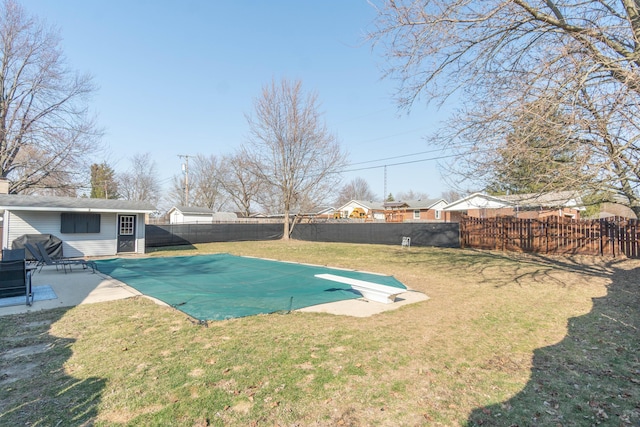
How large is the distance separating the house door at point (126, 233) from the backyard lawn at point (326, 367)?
10626 millimetres

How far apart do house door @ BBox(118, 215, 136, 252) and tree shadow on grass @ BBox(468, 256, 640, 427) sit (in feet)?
52.6

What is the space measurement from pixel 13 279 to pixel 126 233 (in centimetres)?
967

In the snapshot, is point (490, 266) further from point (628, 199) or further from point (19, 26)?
point (19, 26)

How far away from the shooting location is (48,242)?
41.8ft

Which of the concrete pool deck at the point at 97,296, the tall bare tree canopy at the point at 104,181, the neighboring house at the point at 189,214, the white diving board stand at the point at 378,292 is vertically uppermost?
the tall bare tree canopy at the point at 104,181

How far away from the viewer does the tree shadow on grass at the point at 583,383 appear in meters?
2.47

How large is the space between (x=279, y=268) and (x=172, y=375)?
284 inches

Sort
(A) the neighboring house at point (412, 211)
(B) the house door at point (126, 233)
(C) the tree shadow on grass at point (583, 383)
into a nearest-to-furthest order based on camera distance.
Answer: (C) the tree shadow on grass at point (583, 383), (B) the house door at point (126, 233), (A) the neighboring house at point (412, 211)

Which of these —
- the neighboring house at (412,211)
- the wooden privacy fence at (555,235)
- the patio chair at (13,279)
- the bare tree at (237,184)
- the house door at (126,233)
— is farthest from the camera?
the neighboring house at (412,211)

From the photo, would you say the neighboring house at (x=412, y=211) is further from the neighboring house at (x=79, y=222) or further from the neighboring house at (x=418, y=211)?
the neighboring house at (x=79, y=222)

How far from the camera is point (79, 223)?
45.2 ft

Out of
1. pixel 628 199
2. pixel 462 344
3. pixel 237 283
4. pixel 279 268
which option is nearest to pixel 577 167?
pixel 628 199

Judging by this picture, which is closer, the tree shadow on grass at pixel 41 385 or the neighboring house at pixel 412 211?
the tree shadow on grass at pixel 41 385

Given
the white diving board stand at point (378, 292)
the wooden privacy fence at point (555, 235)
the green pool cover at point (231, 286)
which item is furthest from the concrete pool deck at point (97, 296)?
the wooden privacy fence at point (555, 235)
